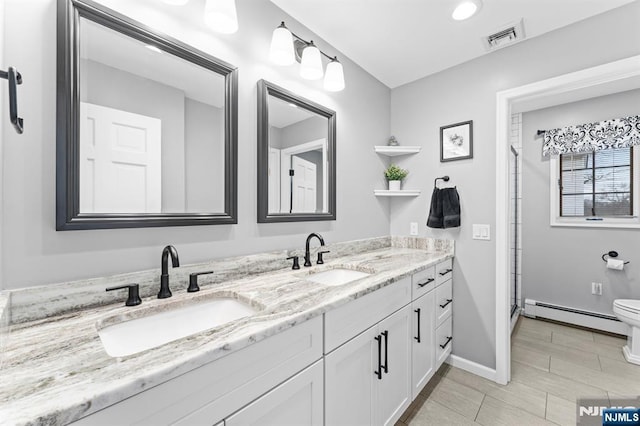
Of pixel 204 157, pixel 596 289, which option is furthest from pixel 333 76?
pixel 596 289

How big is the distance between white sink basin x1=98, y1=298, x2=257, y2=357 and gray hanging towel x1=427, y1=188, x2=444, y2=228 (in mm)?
1714

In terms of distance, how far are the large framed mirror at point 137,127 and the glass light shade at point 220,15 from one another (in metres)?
0.14

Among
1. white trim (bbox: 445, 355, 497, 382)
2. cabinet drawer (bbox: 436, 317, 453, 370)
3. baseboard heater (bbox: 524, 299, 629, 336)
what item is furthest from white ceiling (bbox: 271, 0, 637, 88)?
baseboard heater (bbox: 524, 299, 629, 336)

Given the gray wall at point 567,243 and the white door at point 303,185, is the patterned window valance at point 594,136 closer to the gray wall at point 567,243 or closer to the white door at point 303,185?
the gray wall at point 567,243

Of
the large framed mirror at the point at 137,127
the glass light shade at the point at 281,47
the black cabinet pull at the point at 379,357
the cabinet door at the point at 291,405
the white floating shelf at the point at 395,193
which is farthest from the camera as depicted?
the white floating shelf at the point at 395,193

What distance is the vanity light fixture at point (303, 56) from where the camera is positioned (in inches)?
56.8

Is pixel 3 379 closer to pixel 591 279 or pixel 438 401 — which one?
pixel 438 401

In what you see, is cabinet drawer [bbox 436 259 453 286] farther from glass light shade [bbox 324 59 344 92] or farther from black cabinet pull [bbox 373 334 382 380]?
glass light shade [bbox 324 59 344 92]

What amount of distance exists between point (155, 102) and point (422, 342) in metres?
1.99

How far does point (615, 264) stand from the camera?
8.54 feet

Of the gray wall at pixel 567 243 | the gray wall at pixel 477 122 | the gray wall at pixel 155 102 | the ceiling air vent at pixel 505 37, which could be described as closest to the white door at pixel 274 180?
the gray wall at pixel 155 102

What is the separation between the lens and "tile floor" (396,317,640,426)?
1626 mm

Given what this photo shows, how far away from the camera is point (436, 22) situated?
1.76m

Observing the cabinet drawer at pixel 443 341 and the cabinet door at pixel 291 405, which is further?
the cabinet drawer at pixel 443 341
